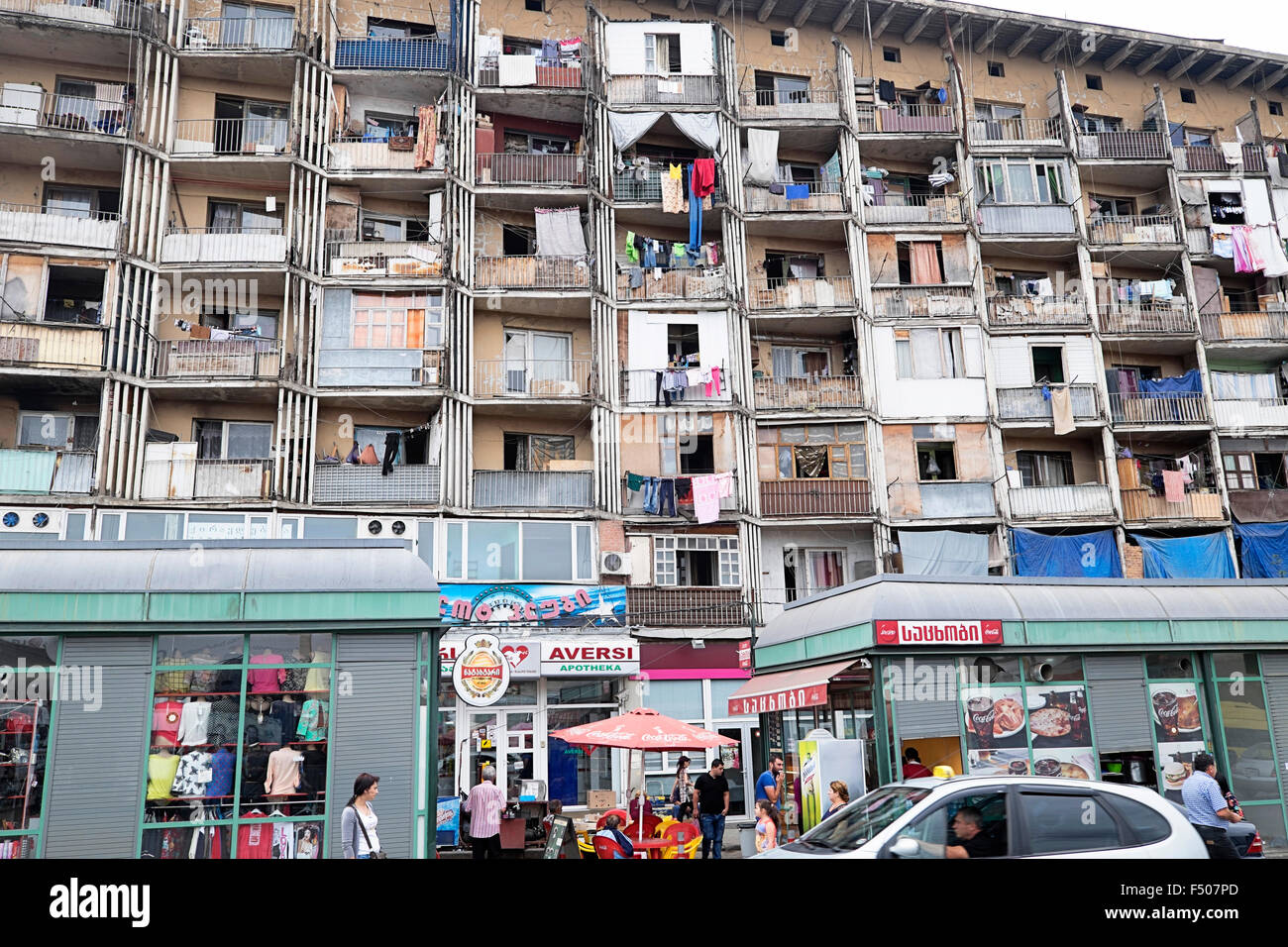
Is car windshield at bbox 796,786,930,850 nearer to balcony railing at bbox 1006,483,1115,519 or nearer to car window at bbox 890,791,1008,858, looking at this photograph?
car window at bbox 890,791,1008,858

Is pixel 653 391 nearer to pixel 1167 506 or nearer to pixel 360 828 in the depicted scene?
pixel 1167 506

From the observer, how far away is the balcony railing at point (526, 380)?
3003cm

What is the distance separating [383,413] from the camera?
29.6 metres

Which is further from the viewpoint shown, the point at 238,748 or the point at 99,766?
the point at 238,748

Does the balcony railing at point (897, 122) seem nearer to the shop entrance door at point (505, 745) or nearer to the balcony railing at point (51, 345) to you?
the shop entrance door at point (505, 745)

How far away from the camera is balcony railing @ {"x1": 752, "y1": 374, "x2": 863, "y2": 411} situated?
104ft

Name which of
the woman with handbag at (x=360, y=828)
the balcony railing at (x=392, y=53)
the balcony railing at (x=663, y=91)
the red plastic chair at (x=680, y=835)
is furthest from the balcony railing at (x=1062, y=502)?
the woman with handbag at (x=360, y=828)

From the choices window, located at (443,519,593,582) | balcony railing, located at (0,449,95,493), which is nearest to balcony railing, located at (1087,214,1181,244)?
window, located at (443,519,593,582)

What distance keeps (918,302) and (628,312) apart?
31.4 ft

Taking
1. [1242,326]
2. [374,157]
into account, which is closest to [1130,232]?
[1242,326]

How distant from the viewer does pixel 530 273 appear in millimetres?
30578

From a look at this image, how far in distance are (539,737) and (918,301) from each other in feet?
59.6

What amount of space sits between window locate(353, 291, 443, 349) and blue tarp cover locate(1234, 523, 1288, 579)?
83.4 feet

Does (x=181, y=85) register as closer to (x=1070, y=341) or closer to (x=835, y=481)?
(x=835, y=481)
